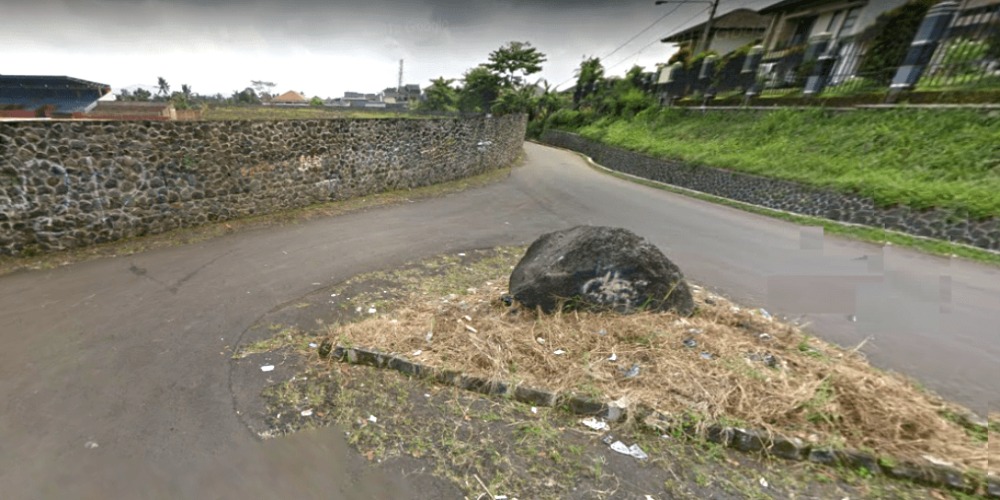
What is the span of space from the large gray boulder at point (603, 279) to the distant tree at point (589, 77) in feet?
96.3

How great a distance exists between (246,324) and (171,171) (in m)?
4.24

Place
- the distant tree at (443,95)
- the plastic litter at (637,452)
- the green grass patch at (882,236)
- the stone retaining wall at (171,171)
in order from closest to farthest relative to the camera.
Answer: the plastic litter at (637,452) < the stone retaining wall at (171,171) < the green grass patch at (882,236) < the distant tree at (443,95)

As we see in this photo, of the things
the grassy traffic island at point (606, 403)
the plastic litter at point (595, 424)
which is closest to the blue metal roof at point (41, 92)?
the grassy traffic island at point (606, 403)

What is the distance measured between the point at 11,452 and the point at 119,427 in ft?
1.63

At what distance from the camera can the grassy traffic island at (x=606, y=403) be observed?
2.29 metres

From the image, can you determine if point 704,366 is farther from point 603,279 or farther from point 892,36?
point 892,36

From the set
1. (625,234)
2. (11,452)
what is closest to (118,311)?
(11,452)

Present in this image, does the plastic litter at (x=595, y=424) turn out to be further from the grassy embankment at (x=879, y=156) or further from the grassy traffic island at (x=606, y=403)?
the grassy embankment at (x=879, y=156)

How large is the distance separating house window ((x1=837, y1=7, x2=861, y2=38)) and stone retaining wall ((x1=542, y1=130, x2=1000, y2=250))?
12.7 m

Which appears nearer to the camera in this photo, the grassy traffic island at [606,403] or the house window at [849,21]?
the grassy traffic island at [606,403]

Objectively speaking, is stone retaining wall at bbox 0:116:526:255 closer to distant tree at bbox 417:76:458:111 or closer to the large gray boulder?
the large gray boulder

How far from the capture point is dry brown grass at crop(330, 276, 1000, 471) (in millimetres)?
2514

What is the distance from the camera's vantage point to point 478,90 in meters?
33.1

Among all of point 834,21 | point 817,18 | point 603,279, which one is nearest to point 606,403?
point 603,279
